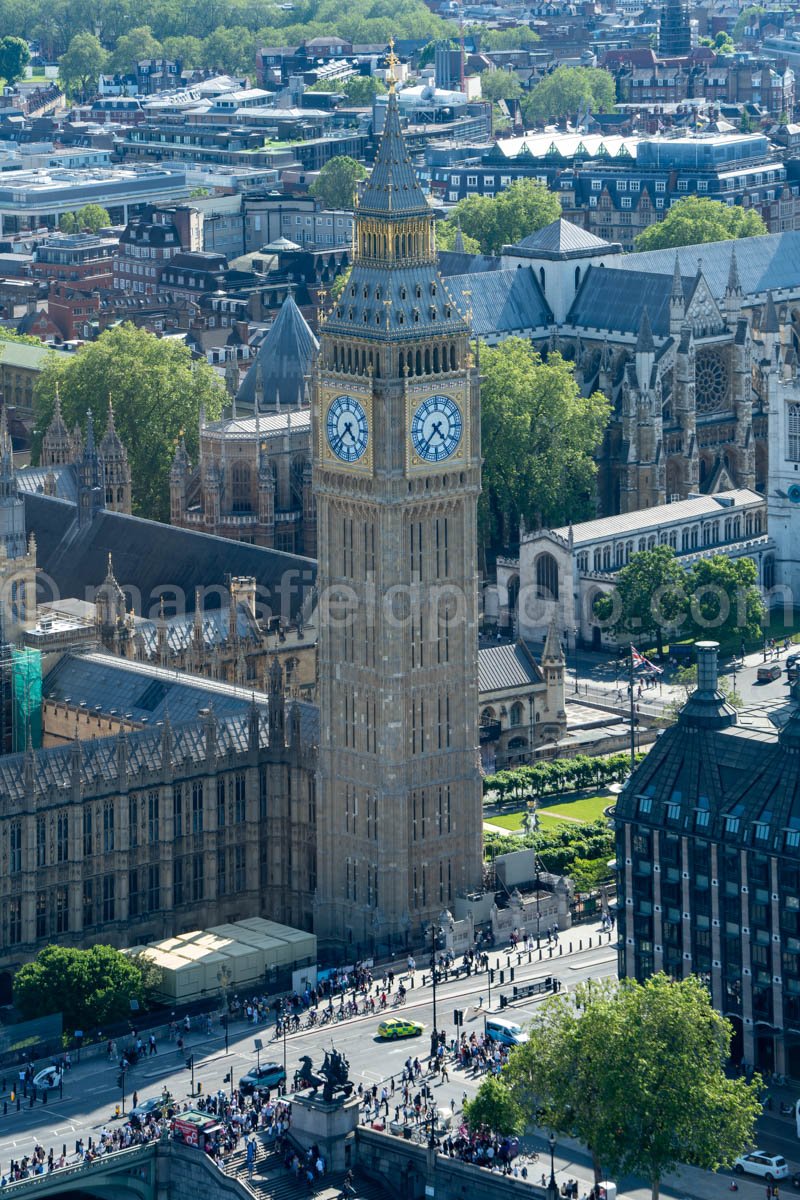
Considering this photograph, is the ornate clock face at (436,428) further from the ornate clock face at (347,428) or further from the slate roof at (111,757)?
the slate roof at (111,757)

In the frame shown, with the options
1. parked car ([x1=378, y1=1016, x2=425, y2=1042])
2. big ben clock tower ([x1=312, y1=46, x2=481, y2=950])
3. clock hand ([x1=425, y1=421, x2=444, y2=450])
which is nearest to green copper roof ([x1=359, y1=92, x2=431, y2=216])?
big ben clock tower ([x1=312, y1=46, x2=481, y2=950])

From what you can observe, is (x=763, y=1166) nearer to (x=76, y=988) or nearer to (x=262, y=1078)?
(x=262, y=1078)

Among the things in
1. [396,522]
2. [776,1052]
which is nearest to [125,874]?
[396,522]

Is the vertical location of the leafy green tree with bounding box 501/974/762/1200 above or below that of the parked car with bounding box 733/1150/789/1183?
above

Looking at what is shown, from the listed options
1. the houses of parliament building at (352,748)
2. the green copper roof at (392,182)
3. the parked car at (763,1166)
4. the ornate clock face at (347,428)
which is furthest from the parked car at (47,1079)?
the green copper roof at (392,182)

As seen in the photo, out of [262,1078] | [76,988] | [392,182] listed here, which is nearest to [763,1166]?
[262,1078]

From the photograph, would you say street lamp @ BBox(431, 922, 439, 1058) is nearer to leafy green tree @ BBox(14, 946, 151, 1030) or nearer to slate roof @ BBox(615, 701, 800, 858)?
slate roof @ BBox(615, 701, 800, 858)

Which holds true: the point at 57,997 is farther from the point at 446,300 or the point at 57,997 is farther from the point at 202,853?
the point at 446,300
